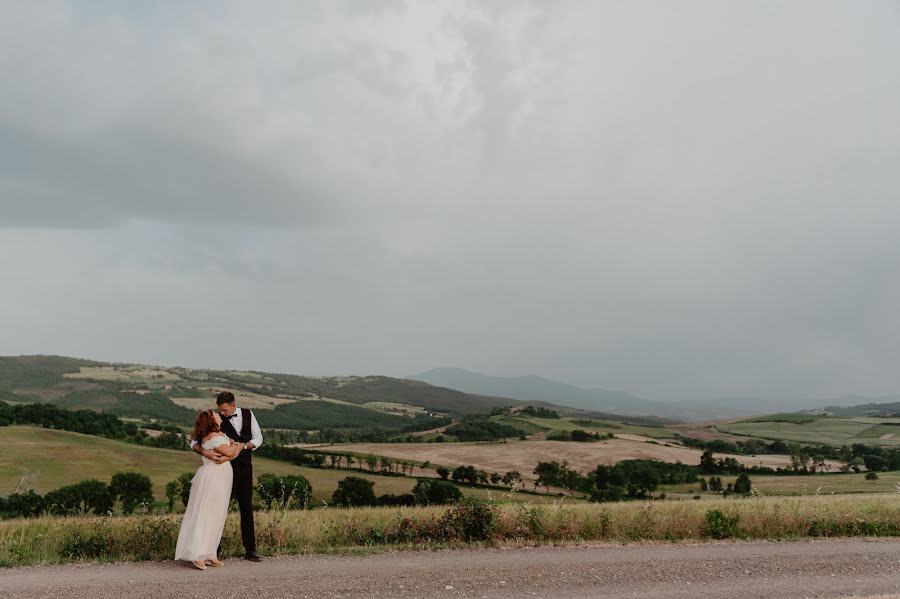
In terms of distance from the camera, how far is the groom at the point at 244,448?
11.3 meters

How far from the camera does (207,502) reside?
10.9m

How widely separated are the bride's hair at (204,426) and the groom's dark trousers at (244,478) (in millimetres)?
377

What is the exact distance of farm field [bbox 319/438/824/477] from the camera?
378 feet

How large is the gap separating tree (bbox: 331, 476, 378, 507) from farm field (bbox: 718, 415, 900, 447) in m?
104

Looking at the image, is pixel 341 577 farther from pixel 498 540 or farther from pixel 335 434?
pixel 335 434

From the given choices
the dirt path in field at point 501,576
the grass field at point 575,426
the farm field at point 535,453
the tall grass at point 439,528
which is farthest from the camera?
the grass field at point 575,426

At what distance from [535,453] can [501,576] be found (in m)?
121

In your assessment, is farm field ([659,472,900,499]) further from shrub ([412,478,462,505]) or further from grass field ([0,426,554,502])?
shrub ([412,478,462,505])

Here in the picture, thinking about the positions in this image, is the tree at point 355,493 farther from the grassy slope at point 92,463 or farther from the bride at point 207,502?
the bride at point 207,502

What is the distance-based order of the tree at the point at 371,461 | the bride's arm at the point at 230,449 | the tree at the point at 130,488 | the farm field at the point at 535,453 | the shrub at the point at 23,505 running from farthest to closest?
the farm field at the point at 535,453 → the tree at the point at 371,461 → the tree at the point at 130,488 → the shrub at the point at 23,505 → the bride's arm at the point at 230,449

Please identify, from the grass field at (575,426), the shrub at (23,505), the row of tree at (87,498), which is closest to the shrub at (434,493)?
the row of tree at (87,498)

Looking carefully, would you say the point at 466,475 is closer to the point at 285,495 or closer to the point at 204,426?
the point at 285,495

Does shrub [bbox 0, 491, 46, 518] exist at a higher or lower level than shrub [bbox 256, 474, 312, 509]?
lower

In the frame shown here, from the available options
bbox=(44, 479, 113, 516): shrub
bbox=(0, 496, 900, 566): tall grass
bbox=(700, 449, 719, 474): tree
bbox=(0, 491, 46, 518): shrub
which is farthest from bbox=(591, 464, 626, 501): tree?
bbox=(0, 496, 900, 566): tall grass
